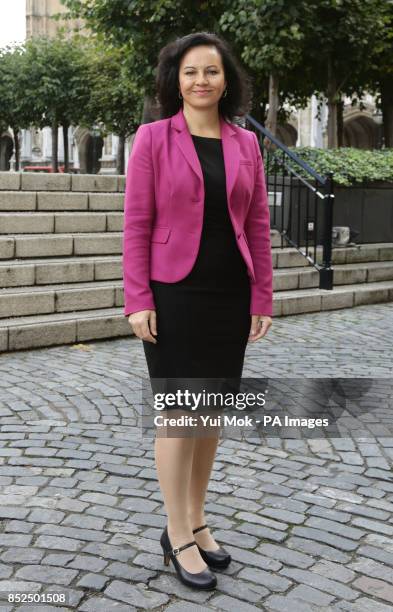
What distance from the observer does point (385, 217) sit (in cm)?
1349

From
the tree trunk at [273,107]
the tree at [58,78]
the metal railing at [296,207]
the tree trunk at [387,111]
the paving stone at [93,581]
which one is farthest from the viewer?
the tree at [58,78]

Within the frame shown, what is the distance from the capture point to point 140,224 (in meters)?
2.97

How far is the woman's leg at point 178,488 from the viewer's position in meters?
3.08

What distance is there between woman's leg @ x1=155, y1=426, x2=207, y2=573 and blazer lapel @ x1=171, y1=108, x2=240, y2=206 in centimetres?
95

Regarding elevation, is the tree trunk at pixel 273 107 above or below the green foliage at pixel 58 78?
below

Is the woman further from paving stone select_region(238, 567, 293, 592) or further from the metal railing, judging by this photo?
the metal railing

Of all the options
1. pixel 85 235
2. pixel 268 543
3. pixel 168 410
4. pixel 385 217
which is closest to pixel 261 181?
pixel 168 410

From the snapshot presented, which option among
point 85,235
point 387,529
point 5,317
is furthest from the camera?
point 85,235

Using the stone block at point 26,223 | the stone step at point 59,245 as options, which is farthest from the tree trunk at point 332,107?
the stone block at point 26,223

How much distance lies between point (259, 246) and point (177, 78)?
726mm

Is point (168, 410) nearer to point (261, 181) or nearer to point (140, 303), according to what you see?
point (140, 303)

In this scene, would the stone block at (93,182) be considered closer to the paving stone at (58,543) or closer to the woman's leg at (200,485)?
the paving stone at (58,543)

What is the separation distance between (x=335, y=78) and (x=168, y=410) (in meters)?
A: 16.7

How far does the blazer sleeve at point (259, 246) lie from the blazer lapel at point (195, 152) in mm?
166
